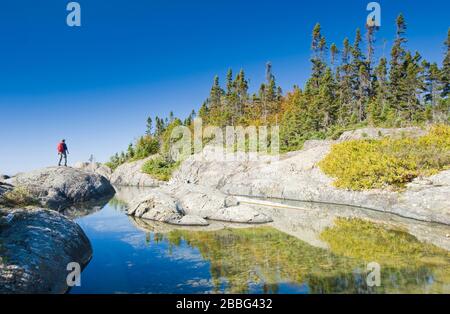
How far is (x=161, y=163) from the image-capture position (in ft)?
198

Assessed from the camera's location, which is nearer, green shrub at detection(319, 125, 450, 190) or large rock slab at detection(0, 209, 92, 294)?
large rock slab at detection(0, 209, 92, 294)

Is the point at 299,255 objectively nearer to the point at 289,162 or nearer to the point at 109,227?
the point at 109,227

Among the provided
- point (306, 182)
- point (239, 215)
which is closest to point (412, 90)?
point (306, 182)

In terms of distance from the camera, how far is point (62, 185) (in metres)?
28.7

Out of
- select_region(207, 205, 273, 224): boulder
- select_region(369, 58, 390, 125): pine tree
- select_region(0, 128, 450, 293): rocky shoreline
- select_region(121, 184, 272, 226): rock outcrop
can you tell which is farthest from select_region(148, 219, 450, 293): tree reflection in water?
select_region(369, 58, 390, 125): pine tree

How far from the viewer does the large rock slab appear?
889 centimetres

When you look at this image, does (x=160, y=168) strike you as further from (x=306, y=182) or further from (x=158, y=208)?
(x=158, y=208)

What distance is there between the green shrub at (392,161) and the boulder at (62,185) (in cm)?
2417

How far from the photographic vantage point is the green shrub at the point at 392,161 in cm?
2461

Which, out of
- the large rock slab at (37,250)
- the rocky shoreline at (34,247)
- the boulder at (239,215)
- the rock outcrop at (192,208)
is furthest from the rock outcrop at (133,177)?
the large rock slab at (37,250)

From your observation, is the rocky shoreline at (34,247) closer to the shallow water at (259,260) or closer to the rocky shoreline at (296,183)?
the shallow water at (259,260)

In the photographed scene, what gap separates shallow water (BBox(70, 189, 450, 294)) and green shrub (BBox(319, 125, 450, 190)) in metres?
7.62

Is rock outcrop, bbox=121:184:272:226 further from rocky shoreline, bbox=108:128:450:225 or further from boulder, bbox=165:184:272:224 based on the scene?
rocky shoreline, bbox=108:128:450:225

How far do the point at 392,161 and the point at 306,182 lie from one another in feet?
29.8
